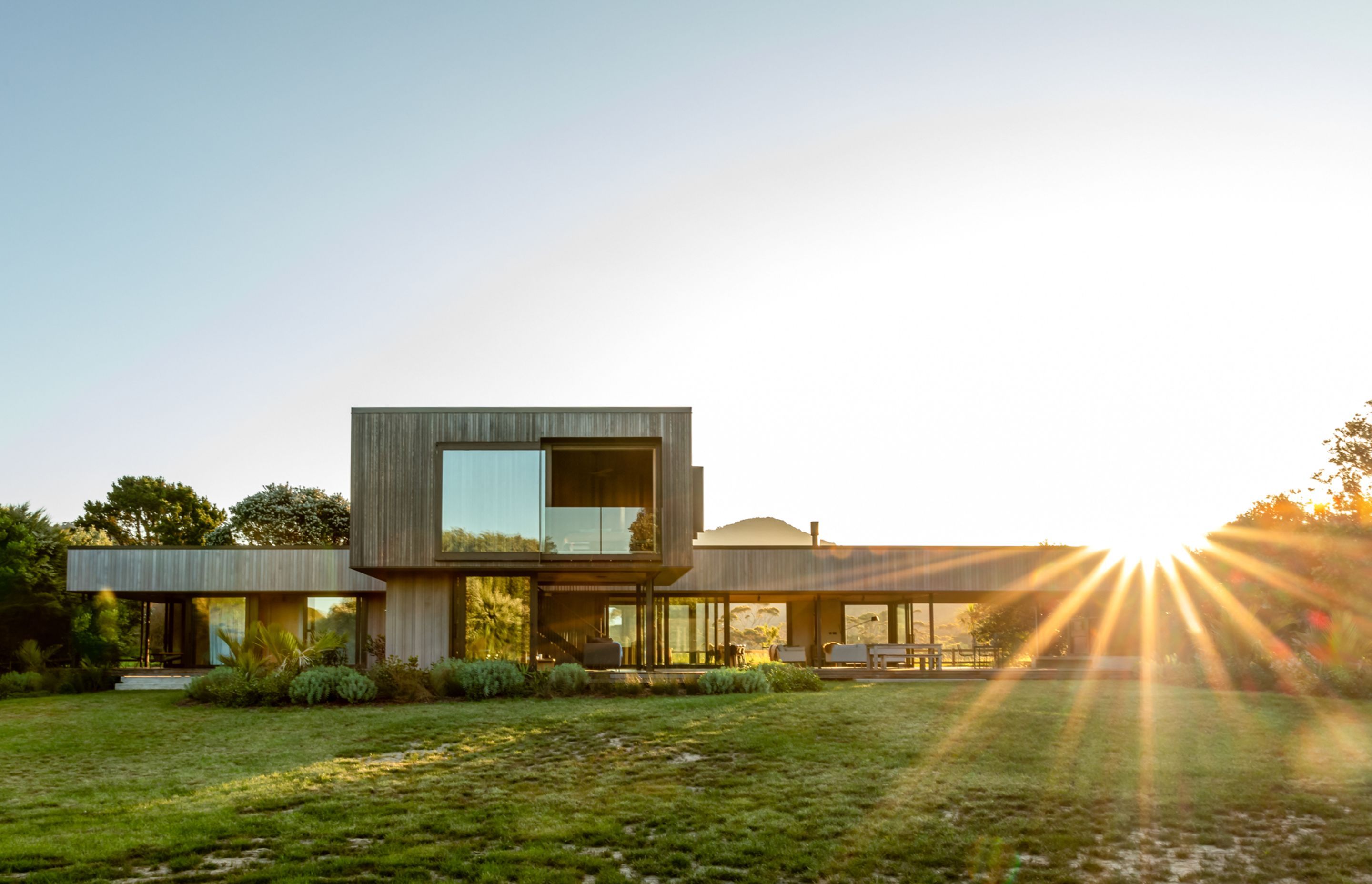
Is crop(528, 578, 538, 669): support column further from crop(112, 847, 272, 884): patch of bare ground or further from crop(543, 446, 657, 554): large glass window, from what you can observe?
crop(112, 847, 272, 884): patch of bare ground

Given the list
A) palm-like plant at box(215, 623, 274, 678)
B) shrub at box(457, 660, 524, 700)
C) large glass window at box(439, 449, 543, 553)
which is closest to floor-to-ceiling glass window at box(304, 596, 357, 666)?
→ palm-like plant at box(215, 623, 274, 678)

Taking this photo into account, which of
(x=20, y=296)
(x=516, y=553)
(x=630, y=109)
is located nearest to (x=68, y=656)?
(x=20, y=296)

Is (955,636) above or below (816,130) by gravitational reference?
below

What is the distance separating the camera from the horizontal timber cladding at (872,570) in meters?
24.7

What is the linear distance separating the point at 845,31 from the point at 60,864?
13.0m

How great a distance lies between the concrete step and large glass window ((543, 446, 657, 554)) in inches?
339

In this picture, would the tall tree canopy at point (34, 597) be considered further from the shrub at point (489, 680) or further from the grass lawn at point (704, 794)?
the shrub at point (489, 680)

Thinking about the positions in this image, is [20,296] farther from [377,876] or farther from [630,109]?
[377,876]

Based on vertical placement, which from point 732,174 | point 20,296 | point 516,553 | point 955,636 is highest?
point 732,174

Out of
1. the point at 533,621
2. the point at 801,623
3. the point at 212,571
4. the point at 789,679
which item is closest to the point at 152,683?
the point at 212,571

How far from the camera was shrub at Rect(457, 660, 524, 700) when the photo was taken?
17252 mm

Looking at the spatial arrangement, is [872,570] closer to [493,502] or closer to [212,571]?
[493,502]

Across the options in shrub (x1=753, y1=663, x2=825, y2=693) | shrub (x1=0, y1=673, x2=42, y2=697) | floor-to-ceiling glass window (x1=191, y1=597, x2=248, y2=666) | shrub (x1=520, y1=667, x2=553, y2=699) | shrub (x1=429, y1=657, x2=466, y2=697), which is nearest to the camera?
shrub (x1=520, y1=667, x2=553, y2=699)

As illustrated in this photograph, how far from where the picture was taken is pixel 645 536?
62.3 ft
